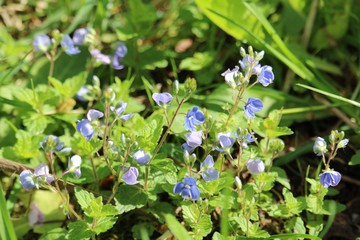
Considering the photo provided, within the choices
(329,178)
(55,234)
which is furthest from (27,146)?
(329,178)

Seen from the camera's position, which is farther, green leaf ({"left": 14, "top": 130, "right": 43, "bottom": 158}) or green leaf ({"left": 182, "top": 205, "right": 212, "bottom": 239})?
green leaf ({"left": 14, "top": 130, "right": 43, "bottom": 158})

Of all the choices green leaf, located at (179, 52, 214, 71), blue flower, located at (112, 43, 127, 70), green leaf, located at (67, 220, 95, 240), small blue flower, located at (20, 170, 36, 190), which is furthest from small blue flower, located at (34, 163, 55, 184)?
green leaf, located at (179, 52, 214, 71)

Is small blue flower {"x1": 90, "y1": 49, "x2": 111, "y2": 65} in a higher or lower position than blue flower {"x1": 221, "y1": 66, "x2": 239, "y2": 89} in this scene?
lower

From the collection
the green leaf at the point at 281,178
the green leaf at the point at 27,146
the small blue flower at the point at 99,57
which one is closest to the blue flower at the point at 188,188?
the green leaf at the point at 281,178

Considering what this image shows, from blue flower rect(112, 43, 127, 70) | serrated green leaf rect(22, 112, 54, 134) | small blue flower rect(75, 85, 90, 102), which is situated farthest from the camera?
blue flower rect(112, 43, 127, 70)

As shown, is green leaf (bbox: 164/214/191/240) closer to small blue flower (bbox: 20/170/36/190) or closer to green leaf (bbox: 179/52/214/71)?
small blue flower (bbox: 20/170/36/190)

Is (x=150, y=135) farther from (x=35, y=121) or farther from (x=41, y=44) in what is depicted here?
(x=41, y=44)

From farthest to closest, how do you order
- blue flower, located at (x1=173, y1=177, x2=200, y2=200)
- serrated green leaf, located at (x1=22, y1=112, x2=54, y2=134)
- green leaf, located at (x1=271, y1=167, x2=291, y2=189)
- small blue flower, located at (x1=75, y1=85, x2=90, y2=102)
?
small blue flower, located at (x1=75, y1=85, x2=90, y2=102) < serrated green leaf, located at (x1=22, y1=112, x2=54, y2=134) < green leaf, located at (x1=271, y1=167, x2=291, y2=189) < blue flower, located at (x1=173, y1=177, x2=200, y2=200)
